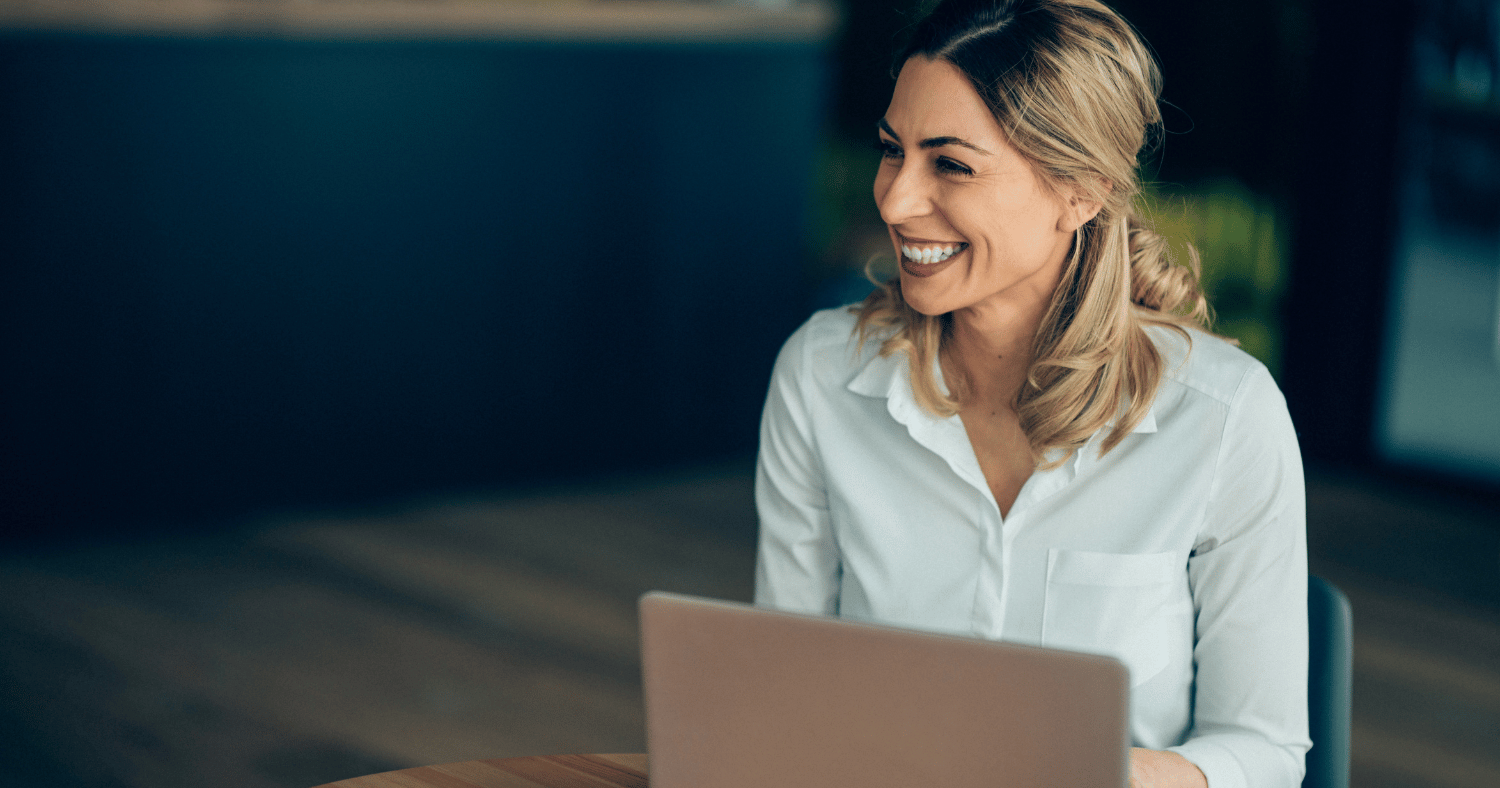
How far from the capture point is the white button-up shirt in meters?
1.30

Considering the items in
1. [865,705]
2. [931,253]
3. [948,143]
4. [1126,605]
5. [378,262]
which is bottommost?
[378,262]

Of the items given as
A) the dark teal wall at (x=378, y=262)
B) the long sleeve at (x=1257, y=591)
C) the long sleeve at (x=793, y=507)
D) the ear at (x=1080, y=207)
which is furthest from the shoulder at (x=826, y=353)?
the dark teal wall at (x=378, y=262)

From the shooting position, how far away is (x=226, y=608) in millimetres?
3461

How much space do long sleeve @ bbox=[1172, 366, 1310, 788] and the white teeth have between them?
305mm

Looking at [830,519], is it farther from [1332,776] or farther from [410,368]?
[410,368]

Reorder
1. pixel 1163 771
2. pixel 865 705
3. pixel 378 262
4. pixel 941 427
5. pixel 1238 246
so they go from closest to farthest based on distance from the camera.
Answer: pixel 865 705 < pixel 1163 771 < pixel 941 427 < pixel 378 262 < pixel 1238 246

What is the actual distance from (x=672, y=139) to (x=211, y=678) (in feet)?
7.73

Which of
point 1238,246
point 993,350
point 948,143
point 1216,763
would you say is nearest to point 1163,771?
point 1216,763

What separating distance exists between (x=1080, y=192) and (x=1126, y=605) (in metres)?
0.40

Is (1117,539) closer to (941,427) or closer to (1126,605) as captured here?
(1126,605)

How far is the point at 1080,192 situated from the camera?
1345mm

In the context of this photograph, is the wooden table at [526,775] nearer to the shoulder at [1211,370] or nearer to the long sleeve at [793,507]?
the long sleeve at [793,507]

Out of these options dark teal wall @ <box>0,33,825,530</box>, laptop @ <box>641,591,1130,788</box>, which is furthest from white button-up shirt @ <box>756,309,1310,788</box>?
dark teal wall @ <box>0,33,825,530</box>

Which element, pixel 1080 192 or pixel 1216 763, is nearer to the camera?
pixel 1216 763
